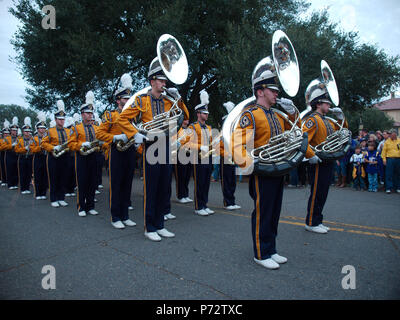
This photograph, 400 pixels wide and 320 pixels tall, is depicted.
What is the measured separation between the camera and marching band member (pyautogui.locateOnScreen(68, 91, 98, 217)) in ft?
19.2

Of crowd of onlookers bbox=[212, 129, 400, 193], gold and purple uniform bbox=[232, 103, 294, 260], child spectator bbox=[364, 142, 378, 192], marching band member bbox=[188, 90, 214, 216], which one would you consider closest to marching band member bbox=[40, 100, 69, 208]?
marching band member bbox=[188, 90, 214, 216]

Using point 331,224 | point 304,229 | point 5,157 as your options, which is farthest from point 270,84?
point 5,157

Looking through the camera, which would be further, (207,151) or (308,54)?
(308,54)

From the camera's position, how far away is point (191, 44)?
13.6m

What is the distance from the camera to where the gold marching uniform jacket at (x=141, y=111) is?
4.23 metres

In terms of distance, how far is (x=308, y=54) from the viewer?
11.5 metres

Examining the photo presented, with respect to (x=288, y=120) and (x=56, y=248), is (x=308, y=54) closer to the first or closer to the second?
(x=288, y=120)

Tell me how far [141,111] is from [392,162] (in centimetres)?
849

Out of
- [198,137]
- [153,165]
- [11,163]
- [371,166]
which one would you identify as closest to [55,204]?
[198,137]

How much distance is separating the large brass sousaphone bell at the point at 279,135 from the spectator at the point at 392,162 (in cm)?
726

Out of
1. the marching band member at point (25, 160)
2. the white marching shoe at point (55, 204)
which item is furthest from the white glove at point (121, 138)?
the marching band member at point (25, 160)

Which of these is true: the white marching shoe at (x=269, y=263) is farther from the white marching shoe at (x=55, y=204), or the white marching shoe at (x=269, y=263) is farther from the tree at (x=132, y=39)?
the tree at (x=132, y=39)

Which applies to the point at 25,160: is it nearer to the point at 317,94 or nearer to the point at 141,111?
the point at 141,111

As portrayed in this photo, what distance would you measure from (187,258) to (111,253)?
38.1 inches
